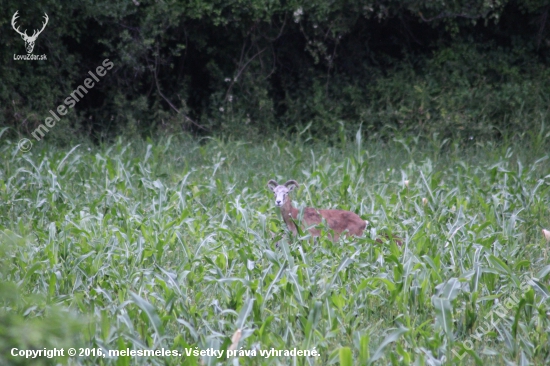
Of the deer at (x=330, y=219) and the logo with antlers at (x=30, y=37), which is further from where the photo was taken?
the logo with antlers at (x=30, y=37)

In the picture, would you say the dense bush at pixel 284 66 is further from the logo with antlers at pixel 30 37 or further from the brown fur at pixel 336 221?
the brown fur at pixel 336 221

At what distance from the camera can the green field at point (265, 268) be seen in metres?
3.62

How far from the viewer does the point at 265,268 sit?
5.09 meters

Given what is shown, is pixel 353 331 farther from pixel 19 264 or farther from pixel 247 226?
pixel 19 264

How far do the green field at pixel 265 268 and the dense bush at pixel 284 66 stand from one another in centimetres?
273

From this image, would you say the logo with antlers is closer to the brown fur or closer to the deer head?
the deer head

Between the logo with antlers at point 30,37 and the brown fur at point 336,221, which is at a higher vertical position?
the logo with antlers at point 30,37

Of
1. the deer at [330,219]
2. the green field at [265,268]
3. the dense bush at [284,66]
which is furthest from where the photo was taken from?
the dense bush at [284,66]

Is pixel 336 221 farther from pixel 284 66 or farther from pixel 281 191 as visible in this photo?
pixel 284 66

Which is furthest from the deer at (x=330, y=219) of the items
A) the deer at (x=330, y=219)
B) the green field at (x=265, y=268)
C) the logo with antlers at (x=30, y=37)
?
the logo with antlers at (x=30, y=37)

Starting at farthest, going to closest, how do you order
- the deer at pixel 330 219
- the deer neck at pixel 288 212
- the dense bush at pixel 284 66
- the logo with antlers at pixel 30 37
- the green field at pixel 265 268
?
the dense bush at pixel 284 66 < the logo with antlers at pixel 30 37 < the deer neck at pixel 288 212 < the deer at pixel 330 219 < the green field at pixel 265 268

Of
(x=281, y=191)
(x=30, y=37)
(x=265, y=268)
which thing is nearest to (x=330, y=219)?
(x=281, y=191)

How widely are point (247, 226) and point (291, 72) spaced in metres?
7.70

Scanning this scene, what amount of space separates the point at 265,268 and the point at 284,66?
8445 millimetres
